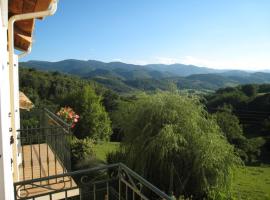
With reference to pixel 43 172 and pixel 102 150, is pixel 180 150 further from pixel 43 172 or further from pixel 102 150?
pixel 102 150

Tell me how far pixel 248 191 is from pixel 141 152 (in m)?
8.37

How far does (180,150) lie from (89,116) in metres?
20.3

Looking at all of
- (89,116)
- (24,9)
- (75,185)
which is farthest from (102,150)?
(24,9)

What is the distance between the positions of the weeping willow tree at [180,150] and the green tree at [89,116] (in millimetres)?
18293

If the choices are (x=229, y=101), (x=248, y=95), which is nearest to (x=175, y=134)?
(x=229, y=101)

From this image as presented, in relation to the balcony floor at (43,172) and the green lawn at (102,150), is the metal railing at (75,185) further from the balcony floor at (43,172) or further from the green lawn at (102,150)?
the green lawn at (102,150)

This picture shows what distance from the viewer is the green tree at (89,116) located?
1085 inches

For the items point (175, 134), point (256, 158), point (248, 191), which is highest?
point (175, 134)

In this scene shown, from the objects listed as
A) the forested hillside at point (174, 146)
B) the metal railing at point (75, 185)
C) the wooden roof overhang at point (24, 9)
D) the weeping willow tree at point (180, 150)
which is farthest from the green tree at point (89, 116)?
the wooden roof overhang at point (24, 9)

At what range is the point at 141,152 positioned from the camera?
9.09 metres

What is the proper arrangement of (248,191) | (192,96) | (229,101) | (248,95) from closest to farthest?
(192,96), (248,191), (229,101), (248,95)

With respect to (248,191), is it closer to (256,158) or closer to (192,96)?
(192,96)

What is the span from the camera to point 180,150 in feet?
28.1

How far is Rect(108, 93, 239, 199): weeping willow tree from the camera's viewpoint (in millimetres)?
8516
